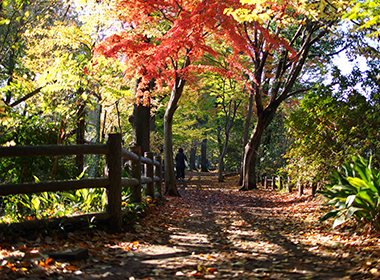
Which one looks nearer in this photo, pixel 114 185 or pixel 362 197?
pixel 362 197

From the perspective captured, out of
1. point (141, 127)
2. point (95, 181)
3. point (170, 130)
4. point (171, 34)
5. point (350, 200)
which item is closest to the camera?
point (350, 200)

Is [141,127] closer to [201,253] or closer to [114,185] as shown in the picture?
[114,185]

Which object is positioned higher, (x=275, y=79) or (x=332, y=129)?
(x=275, y=79)

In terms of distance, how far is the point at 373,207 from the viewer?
4344 mm

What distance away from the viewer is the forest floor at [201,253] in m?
3.47

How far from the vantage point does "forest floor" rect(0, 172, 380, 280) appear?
11.4 feet

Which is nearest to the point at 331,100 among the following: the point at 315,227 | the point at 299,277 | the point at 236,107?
the point at 315,227

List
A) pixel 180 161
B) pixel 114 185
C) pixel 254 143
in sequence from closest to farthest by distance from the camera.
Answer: pixel 114 185, pixel 254 143, pixel 180 161

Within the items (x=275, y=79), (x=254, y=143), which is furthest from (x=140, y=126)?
(x=275, y=79)

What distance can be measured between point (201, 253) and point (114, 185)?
168 cm

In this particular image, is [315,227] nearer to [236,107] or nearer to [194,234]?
[194,234]

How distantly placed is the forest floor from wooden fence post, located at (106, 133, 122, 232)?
275 millimetres

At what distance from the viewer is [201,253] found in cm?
461

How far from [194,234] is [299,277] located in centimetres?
271
